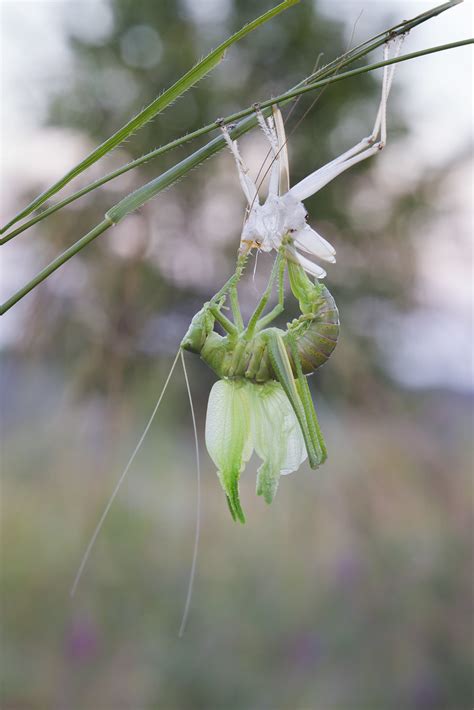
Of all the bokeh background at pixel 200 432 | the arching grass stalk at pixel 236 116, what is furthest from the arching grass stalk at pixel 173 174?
the bokeh background at pixel 200 432

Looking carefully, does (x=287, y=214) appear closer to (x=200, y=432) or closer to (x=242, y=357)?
(x=242, y=357)

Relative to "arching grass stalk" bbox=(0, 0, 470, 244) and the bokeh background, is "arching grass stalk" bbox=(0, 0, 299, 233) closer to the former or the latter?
"arching grass stalk" bbox=(0, 0, 470, 244)

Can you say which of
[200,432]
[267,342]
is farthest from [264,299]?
[200,432]

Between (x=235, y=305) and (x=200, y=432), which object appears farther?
(x=200, y=432)

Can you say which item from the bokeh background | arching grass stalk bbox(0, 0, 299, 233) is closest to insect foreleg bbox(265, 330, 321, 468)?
arching grass stalk bbox(0, 0, 299, 233)

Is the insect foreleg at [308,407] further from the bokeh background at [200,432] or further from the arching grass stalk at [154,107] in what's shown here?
the bokeh background at [200,432]

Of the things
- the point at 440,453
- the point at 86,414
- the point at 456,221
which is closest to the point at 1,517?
the point at 86,414
